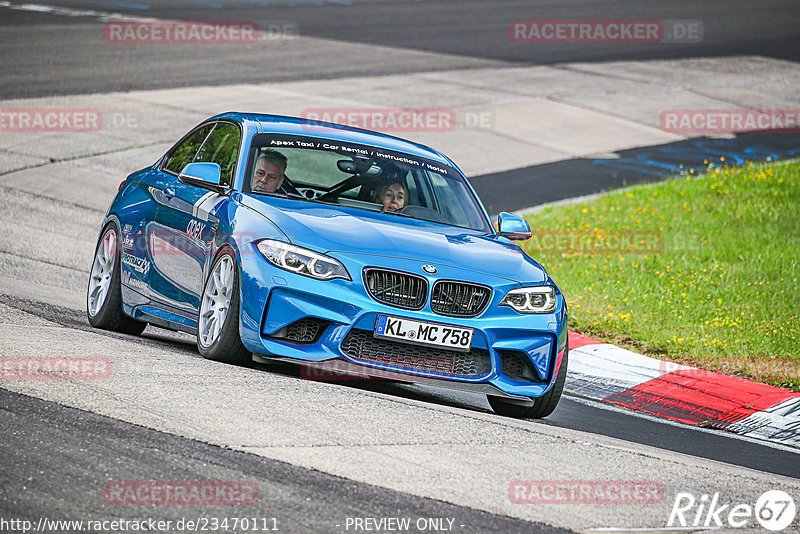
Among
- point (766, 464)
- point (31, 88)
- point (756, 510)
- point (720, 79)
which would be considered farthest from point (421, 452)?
point (720, 79)

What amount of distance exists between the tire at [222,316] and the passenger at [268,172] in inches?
31.4

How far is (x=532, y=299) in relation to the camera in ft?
24.1

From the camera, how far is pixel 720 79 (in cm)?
2831

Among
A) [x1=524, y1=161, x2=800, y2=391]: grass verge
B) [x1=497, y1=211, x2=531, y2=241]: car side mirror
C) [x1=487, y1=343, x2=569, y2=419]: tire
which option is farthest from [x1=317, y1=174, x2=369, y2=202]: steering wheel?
[x1=524, y1=161, x2=800, y2=391]: grass verge

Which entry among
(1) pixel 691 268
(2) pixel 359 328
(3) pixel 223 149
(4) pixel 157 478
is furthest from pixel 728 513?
(1) pixel 691 268

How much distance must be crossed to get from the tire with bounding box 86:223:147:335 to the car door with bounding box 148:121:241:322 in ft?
1.99

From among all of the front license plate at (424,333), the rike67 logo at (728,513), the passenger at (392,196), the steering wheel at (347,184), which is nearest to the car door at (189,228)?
the steering wheel at (347,184)

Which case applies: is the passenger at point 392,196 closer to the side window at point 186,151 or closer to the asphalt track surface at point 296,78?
the asphalt track surface at point 296,78

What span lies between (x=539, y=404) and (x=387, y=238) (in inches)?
56.9

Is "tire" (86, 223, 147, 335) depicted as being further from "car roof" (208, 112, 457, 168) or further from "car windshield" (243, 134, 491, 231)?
"car windshield" (243, 134, 491, 231)

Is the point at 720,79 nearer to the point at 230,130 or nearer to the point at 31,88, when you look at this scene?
the point at 31,88

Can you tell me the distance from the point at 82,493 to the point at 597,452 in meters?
2.78

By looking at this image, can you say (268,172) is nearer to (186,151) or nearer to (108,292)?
(186,151)

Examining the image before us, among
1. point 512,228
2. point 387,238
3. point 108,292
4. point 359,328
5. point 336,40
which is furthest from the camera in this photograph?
point 336,40
